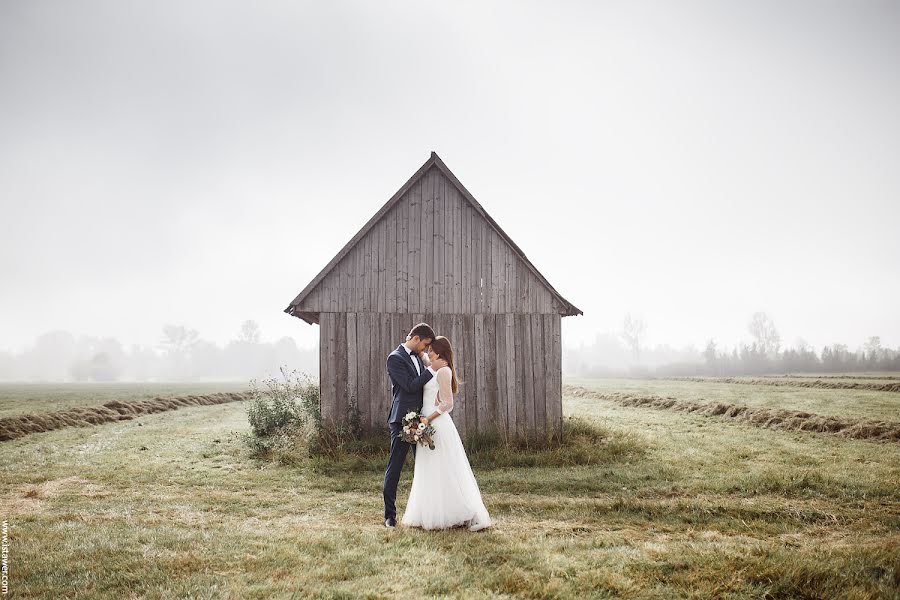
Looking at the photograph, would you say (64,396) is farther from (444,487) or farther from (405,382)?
(444,487)

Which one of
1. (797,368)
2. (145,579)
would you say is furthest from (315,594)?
(797,368)

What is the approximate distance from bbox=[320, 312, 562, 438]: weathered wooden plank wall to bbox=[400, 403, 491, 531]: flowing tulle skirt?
567 centimetres

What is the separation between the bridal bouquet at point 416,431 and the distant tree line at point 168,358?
136 meters

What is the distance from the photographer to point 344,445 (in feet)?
39.9

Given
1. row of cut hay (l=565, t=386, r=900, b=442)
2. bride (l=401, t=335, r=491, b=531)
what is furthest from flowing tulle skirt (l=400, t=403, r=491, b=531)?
row of cut hay (l=565, t=386, r=900, b=442)

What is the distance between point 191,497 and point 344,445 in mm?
3670

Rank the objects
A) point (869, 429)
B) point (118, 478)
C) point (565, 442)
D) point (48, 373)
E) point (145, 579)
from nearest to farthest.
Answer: point (145, 579)
point (118, 478)
point (565, 442)
point (869, 429)
point (48, 373)

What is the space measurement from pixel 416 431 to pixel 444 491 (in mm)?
853

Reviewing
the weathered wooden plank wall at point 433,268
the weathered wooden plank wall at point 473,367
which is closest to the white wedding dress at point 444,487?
the weathered wooden plank wall at point 473,367

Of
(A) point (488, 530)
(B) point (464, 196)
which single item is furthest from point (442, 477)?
(B) point (464, 196)

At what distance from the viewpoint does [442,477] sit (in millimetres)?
7020

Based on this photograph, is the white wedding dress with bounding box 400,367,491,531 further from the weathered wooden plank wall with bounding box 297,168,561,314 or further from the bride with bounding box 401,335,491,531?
the weathered wooden plank wall with bounding box 297,168,561,314

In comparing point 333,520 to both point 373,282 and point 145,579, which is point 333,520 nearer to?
point 145,579

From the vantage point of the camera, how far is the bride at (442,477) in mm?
6926
